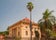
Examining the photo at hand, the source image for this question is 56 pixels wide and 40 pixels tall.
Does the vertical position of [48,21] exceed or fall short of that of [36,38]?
it exceeds it

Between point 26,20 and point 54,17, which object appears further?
point 26,20

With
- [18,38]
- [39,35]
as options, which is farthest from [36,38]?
[18,38]

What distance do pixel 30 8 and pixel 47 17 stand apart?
34.2 ft

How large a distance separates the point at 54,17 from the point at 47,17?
7.72 feet

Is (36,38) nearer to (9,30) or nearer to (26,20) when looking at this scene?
(26,20)

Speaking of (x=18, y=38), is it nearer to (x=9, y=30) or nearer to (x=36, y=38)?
(x=36, y=38)

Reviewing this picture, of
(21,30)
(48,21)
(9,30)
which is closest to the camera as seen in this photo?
(48,21)

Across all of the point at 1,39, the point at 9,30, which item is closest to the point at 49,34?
the point at 1,39

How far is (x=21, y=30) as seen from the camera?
78.2m

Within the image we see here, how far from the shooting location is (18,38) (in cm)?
7425

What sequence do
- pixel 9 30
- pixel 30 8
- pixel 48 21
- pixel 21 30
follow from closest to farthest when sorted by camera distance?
pixel 48 21, pixel 30 8, pixel 21 30, pixel 9 30

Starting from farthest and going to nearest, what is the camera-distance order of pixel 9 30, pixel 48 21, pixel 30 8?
pixel 9 30 → pixel 30 8 → pixel 48 21

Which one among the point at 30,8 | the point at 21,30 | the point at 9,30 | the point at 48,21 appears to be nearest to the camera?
the point at 48,21

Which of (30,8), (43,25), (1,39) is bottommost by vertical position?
(1,39)
